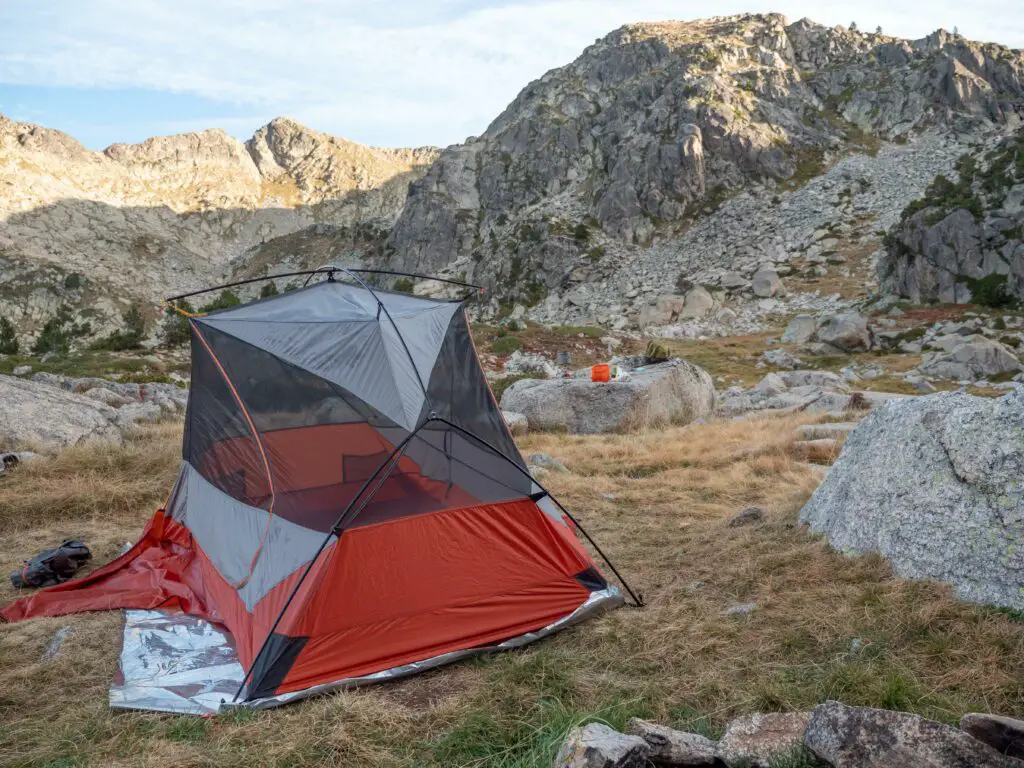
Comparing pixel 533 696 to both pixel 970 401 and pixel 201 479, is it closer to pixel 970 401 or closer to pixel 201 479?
pixel 970 401

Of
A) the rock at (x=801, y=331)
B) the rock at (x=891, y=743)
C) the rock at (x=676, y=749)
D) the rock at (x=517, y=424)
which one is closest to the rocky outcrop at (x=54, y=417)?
the rock at (x=517, y=424)

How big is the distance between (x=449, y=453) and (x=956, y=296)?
123 ft

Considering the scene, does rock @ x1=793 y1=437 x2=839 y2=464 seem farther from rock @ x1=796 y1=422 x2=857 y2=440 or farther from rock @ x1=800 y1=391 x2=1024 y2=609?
rock @ x1=800 y1=391 x2=1024 y2=609

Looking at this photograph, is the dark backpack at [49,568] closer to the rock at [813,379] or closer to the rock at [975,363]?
the rock at [813,379]

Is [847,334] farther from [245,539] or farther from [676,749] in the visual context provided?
[676,749]

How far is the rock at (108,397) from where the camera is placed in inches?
620

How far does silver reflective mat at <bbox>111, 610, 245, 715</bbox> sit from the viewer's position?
176 inches

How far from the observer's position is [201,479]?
7.30 m

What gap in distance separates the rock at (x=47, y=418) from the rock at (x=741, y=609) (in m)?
10.6

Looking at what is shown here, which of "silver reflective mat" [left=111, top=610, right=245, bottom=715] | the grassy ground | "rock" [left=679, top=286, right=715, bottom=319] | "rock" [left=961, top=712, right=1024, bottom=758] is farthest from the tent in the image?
"rock" [left=679, top=286, right=715, bottom=319]

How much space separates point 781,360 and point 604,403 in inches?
592

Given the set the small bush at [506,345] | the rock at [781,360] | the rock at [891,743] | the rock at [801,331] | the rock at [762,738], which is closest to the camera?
the rock at [891,743]

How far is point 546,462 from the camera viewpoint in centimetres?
1152

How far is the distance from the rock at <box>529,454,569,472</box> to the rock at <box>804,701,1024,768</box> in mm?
8411
